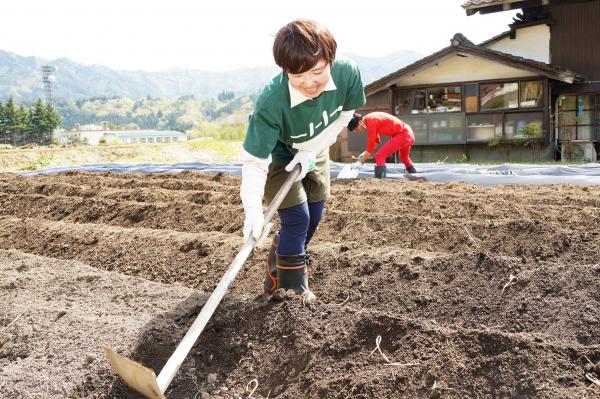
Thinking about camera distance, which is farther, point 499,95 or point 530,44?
point 530,44

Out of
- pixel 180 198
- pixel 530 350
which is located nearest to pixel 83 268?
pixel 180 198

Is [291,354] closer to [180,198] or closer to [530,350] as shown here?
[530,350]

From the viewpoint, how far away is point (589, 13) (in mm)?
12492

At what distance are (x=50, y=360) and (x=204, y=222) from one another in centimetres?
287

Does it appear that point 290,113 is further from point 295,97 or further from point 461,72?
point 461,72

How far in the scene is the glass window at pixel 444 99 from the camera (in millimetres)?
13625

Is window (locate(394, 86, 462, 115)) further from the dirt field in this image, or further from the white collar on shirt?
the white collar on shirt

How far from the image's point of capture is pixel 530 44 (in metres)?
13.5

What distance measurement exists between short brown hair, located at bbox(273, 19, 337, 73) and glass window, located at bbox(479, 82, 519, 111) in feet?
38.6

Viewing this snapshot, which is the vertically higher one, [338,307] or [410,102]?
[410,102]

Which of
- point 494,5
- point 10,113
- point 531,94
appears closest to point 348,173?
point 531,94

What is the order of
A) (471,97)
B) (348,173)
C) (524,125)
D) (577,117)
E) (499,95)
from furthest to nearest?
(471,97) < (499,95) < (577,117) < (524,125) < (348,173)

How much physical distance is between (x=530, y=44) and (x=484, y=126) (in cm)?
221

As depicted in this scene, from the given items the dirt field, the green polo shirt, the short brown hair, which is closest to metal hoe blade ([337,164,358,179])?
the dirt field
